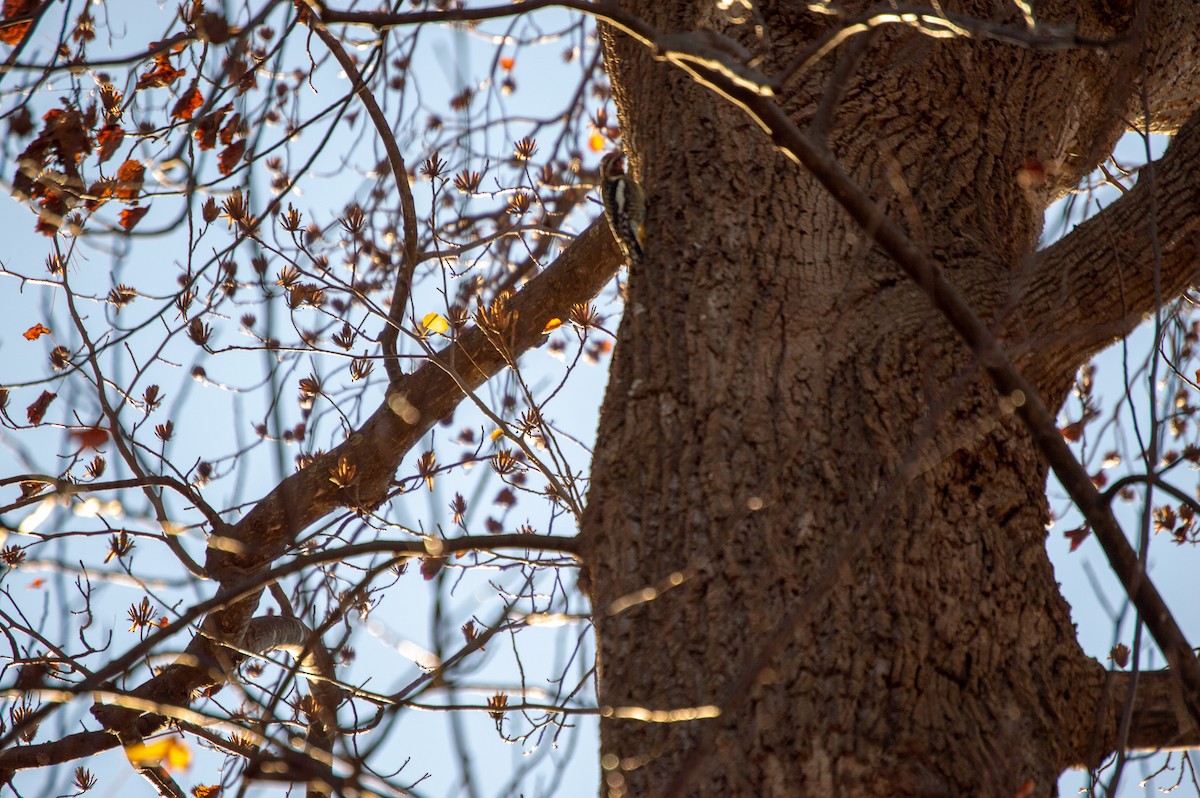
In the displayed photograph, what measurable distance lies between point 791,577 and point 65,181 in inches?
68.7

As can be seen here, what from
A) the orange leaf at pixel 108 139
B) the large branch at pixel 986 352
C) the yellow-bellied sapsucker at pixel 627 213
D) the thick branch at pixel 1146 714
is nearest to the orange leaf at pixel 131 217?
the orange leaf at pixel 108 139

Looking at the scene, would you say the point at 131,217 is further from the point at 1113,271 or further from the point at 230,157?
the point at 1113,271

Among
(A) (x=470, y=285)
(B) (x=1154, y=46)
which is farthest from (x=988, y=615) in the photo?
(A) (x=470, y=285)

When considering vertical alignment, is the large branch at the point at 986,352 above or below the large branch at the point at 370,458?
below

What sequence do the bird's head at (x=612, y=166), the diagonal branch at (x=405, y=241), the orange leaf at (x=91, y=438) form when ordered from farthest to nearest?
1. the bird's head at (x=612, y=166)
2. the diagonal branch at (x=405, y=241)
3. the orange leaf at (x=91, y=438)

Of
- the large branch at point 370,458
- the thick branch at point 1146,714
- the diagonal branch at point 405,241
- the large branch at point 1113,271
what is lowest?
the thick branch at point 1146,714

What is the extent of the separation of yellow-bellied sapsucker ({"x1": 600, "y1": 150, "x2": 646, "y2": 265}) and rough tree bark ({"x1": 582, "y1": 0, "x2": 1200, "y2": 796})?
0.24 ft

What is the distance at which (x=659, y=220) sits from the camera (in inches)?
90.5

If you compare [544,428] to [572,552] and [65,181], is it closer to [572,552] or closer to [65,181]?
[572,552]

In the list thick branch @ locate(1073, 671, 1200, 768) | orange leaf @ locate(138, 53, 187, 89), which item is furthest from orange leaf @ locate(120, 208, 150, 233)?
thick branch @ locate(1073, 671, 1200, 768)

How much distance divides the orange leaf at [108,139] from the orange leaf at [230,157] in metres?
0.25

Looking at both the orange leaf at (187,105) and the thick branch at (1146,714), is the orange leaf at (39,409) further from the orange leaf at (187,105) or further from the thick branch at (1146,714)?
the thick branch at (1146,714)

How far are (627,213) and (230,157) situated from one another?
42.4 inches

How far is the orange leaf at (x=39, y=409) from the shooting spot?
347 centimetres
